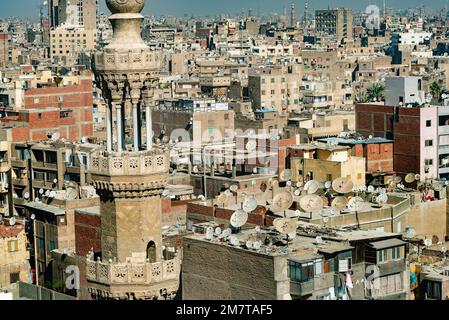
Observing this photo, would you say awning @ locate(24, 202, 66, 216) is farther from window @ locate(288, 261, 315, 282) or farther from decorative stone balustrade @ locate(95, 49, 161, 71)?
decorative stone balustrade @ locate(95, 49, 161, 71)

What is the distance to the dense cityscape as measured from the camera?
13.8 meters

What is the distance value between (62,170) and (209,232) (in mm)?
11740

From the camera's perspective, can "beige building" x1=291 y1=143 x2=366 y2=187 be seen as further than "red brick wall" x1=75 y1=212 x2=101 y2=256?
Yes

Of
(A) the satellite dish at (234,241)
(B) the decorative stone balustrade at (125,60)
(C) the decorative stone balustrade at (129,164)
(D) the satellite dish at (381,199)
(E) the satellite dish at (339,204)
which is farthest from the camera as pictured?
(D) the satellite dish at (381,199)

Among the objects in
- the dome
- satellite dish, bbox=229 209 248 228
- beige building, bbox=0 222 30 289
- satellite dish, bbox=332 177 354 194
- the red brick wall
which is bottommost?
beige building, bbox=0 222 30 289

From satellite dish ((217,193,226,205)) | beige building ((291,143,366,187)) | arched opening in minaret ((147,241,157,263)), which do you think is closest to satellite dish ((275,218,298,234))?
arched opening in minaret ((147,241,157,263))

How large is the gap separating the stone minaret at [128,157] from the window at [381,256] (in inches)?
168

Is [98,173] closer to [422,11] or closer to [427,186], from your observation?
[427,186]

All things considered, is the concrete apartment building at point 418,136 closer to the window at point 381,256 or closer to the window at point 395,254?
the window at point 395,254

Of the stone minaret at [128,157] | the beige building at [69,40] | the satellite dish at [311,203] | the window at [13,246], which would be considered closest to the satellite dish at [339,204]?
the satellite dish at [311,203]

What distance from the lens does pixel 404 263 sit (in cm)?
1736

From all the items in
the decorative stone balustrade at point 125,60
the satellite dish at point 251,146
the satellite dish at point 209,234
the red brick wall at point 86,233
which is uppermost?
the decorative stone balustrade at point 125,60

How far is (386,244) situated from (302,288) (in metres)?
2.03

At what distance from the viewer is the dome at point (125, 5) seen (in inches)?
539
